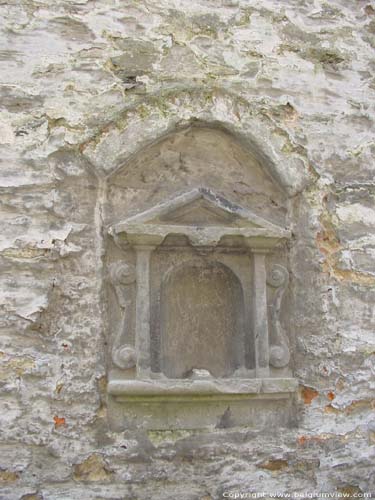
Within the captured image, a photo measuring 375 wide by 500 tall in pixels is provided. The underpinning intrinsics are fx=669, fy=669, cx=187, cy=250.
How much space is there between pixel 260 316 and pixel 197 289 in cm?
37

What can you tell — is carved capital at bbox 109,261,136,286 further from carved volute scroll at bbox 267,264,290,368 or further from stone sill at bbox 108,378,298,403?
carved volute scroll at bbox 267,264,290,368

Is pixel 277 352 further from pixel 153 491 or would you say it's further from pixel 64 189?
pixel 64 189

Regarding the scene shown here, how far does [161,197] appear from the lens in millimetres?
3422

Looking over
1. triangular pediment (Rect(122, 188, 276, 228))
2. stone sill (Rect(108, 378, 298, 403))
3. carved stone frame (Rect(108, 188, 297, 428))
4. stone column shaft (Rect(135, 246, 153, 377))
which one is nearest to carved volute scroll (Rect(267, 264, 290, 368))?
carved stone frame (Rect(108, 188, 297, 428))

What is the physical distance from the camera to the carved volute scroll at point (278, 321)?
3.35 meters

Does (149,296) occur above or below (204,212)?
below

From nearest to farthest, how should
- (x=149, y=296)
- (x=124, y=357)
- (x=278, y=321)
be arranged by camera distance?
(x=124, y=357), (x=149, y=296), (x=278, y=321)

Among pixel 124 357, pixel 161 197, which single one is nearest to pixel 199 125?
pixel 161 197

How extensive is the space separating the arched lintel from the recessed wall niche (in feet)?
0.22

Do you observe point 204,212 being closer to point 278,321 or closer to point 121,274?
point 121,274

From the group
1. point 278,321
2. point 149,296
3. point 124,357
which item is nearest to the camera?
point 124,357

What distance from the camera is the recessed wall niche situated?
3199 mm

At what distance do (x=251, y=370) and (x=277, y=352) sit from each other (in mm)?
159

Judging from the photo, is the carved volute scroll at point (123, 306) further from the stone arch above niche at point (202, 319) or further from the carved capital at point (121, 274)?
the stone arch above niche at point (202, 319)
